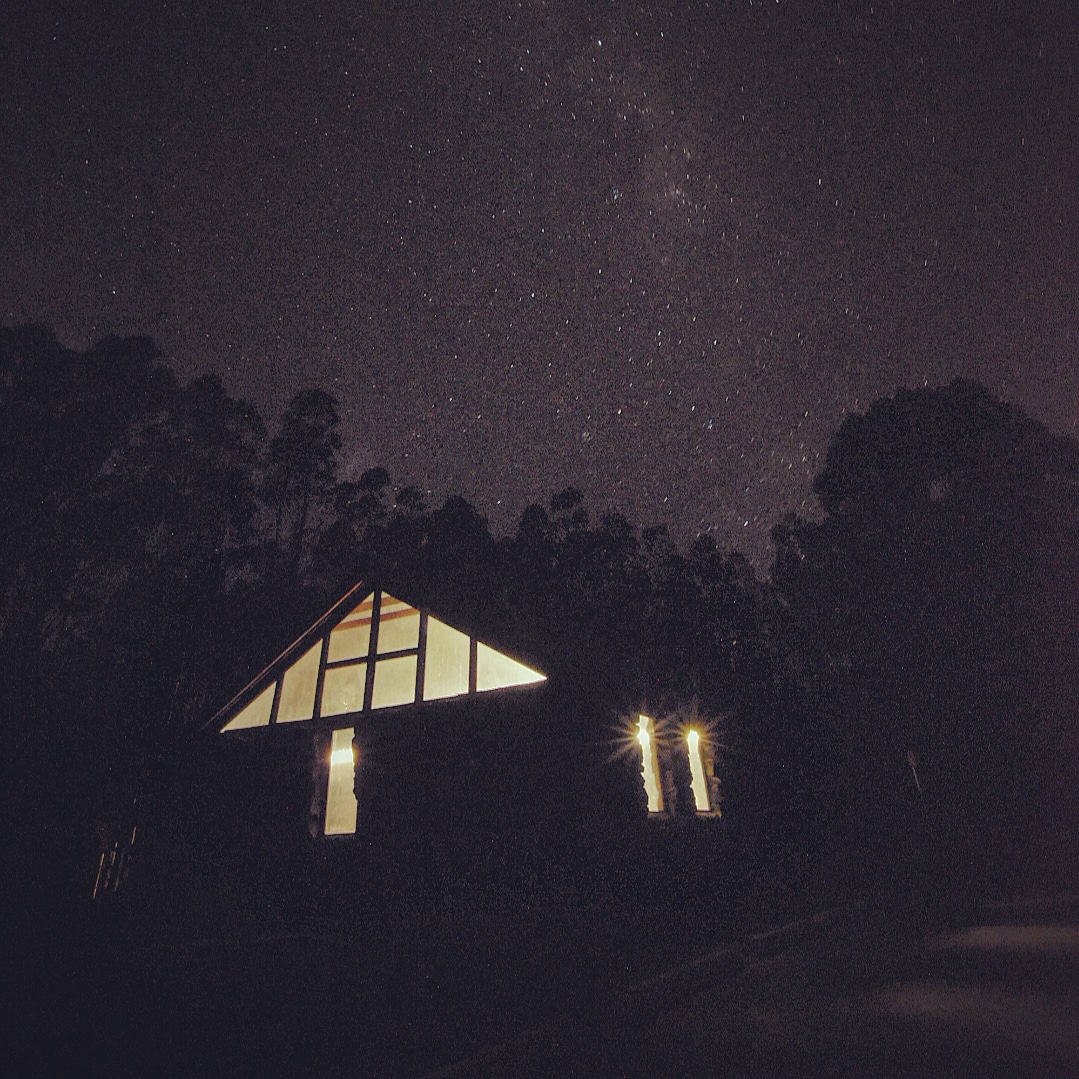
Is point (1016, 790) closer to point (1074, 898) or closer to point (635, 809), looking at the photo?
point (1074, 898)

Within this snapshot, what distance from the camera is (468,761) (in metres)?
11.0

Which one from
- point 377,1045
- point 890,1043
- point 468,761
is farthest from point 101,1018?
point 890,1043

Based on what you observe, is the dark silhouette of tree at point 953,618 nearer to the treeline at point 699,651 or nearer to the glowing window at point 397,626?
the treeline at point 699,651

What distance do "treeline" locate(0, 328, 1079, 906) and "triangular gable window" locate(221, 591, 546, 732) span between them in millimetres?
562

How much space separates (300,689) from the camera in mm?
12297

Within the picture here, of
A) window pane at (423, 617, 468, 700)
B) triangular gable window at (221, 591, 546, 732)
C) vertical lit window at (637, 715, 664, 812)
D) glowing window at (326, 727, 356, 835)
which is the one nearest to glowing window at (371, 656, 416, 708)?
triangular gable window at (221, 591, 546, 732)

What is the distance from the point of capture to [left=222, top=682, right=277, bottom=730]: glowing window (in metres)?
12.3

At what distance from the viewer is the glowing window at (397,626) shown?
11852 mm

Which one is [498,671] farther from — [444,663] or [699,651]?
[699,651]

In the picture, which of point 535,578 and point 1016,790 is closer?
point 1016,790

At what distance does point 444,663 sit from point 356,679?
1.89m

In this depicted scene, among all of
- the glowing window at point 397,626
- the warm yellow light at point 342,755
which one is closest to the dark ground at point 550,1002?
the warm yellow light at point 342,755

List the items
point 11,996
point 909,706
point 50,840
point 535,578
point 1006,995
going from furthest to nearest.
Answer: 1. point 535,578
2. point 909,706
3. point 50,840
4. point 11,996
5. point 1006,995

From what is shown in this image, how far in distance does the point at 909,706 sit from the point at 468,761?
2056 centimetres
